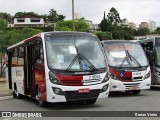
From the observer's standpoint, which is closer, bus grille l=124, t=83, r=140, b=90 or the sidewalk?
bus grille l=124, t=83, r=140, b=90

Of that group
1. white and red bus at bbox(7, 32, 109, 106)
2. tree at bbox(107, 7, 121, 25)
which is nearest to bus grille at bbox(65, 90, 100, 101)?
white and red bus at bbox(7, 32, 109, 106)

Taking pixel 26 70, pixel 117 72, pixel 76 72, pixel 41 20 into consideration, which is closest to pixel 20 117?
pixel 76 72

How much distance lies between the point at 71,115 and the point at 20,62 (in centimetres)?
631

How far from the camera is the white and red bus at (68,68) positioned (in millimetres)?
13562

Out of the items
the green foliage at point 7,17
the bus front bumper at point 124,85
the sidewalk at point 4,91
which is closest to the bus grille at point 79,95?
the bus front bumper at point 124,85

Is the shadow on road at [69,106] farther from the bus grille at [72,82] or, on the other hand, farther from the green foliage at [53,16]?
the green foliage at [53,16]

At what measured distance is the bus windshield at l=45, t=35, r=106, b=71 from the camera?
13.9m

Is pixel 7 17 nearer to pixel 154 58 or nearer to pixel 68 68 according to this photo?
pixel 154 58

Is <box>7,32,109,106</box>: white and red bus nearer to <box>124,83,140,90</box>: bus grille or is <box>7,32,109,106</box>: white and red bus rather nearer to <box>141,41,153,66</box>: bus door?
<box>124,83,140,90</box>: bus grille

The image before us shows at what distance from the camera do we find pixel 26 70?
56.0ft

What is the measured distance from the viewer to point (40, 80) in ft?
47.6

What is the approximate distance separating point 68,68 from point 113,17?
150707 millimetres

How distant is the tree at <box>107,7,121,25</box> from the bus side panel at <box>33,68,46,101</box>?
147026 mm

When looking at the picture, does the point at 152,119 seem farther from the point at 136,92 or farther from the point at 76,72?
the point at 136,92
